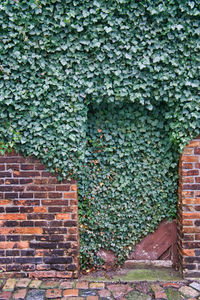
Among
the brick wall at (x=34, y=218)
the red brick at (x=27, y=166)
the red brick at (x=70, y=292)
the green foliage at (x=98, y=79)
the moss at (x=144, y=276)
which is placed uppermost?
the green foliage at (x=98, y=79)

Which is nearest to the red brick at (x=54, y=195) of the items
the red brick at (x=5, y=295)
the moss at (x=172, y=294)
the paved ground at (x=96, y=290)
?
the paved ground at (x=96, y=290)

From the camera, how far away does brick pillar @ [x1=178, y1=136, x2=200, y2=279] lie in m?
3.04

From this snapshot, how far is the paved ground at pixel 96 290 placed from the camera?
280 centimetres

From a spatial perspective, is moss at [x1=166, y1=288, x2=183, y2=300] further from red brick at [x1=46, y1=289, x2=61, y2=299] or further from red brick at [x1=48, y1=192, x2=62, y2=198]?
red brick at [x1=48, y1=192, x2=62, y2=198]

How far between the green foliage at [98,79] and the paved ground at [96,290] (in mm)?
1110

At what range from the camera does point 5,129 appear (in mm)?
2943

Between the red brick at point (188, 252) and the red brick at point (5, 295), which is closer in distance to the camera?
the red brick at point (5, 295)

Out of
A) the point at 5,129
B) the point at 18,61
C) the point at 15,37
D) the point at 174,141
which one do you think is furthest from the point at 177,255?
the point at 15,37

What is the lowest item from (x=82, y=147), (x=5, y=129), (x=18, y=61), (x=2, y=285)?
(x=2, y=285)

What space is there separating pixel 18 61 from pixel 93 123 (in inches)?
42.4

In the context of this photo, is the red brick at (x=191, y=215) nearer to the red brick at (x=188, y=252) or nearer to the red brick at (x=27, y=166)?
the red brick at (x=188, y=252)

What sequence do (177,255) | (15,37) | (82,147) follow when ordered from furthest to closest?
(177,255) < (82,147) < (15,37)

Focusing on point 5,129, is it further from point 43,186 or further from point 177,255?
point 177,255

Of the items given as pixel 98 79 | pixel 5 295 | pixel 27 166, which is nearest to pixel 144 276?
pixel 5 295
